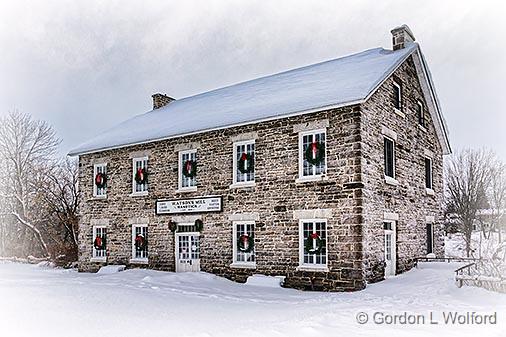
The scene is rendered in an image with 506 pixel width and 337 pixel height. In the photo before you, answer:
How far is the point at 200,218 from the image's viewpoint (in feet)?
55.5

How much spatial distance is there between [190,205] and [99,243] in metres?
5.08

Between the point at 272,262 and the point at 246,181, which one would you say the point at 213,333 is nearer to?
the point at 272,262

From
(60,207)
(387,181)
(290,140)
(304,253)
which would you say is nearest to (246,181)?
(290,140)

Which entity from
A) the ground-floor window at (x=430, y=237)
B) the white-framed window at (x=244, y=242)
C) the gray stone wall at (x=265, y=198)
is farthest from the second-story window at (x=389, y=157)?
the white-framed window at (x=244, y=242)

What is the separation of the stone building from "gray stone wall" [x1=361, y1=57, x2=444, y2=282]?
0.07 meters

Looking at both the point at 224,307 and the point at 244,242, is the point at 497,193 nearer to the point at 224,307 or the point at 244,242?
the point at 244,242

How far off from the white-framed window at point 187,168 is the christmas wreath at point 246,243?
273 cm

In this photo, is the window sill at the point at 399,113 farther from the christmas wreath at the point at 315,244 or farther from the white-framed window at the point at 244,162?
the christmas wreath at the point at 315,244

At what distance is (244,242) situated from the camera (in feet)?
51.2

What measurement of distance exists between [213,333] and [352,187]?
6962mm

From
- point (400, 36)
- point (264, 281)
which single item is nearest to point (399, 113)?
point (400, 36)

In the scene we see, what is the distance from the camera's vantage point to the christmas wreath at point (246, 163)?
52.0ft

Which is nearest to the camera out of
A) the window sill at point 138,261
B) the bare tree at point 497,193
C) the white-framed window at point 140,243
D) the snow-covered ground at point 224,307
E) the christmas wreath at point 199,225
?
the snow-covered ground at point 224,307

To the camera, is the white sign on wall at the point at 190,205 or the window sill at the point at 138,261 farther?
the window sill at the point at 138,261
